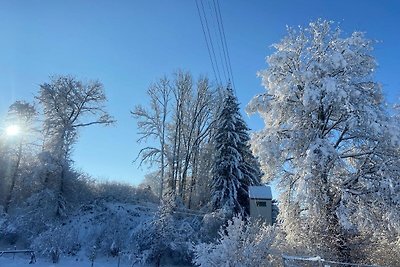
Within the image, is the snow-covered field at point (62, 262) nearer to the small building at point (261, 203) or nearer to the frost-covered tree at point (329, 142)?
the small building at point (261, 203)

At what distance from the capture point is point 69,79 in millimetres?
28531

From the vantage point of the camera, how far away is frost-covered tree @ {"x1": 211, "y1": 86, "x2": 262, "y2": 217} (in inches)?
907

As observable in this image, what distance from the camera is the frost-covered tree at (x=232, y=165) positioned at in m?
23.0

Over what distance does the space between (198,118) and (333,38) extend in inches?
850

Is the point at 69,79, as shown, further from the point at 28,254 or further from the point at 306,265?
the point at 306,265

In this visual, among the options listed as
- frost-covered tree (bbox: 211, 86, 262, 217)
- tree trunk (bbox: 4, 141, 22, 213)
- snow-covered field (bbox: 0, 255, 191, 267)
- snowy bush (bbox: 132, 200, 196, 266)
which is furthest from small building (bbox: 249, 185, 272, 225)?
tree trunk (bbox: 4, 141, 22, 213)

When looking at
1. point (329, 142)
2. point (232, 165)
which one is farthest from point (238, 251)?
point (232, 165)

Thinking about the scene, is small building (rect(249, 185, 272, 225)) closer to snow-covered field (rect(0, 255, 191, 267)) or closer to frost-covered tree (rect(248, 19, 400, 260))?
snow-covered field (rect(0, 255, 191, 267))

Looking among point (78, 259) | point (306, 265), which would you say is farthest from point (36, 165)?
point (306, 265)

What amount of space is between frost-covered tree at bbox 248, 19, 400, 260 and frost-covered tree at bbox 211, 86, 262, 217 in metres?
9.57

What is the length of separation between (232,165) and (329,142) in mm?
12334

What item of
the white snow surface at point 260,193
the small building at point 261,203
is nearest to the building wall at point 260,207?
the small building at point 261,203

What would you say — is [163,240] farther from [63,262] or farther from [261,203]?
[261,203]

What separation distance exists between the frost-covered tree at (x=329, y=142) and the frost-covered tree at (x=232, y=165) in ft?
31.4
